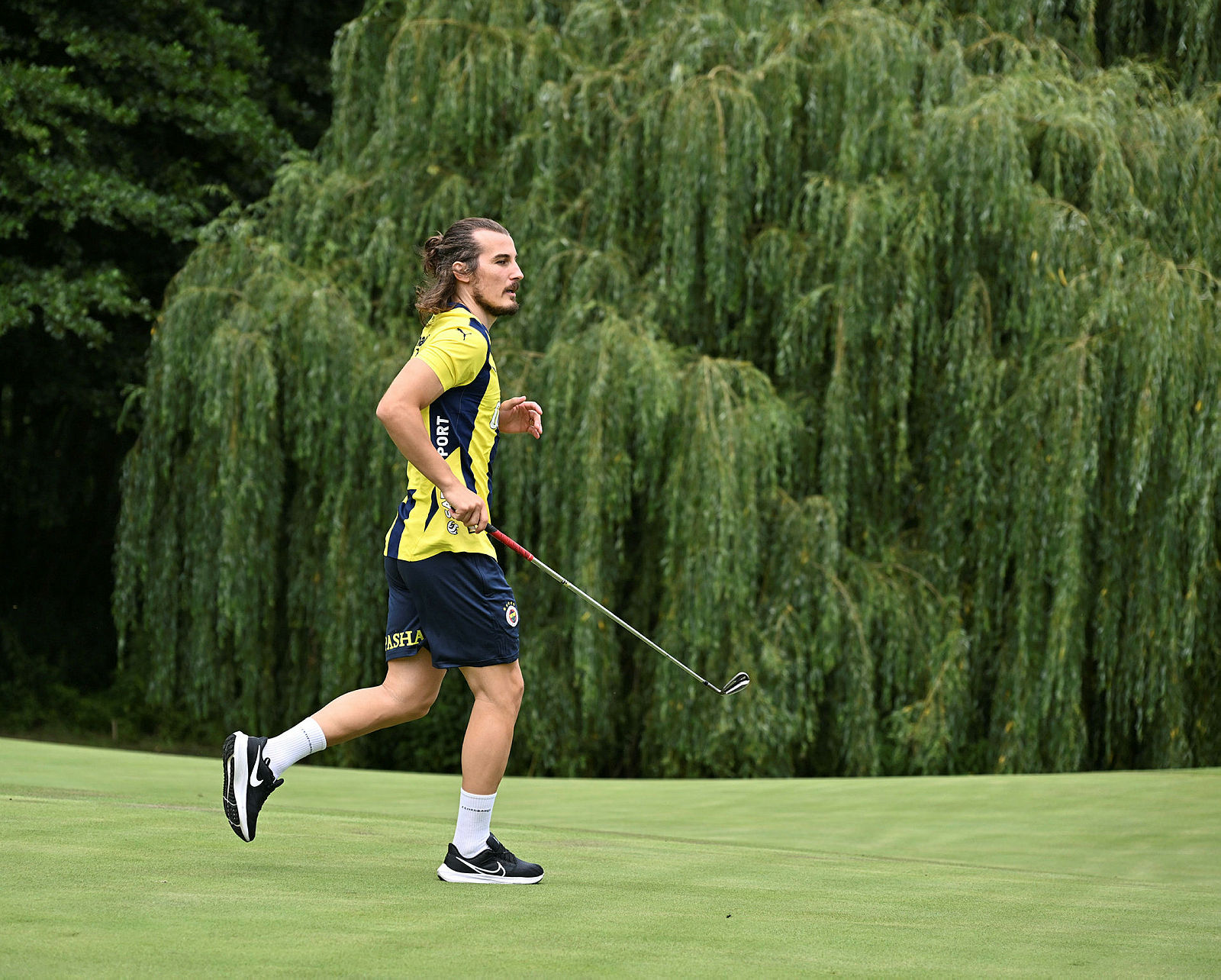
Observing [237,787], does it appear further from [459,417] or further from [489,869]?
[459,417]

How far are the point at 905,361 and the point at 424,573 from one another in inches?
249

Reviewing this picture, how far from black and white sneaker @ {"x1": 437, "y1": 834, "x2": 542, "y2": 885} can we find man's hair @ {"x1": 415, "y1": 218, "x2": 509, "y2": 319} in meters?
1.36

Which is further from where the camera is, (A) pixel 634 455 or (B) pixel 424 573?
(A) pixel 634 455

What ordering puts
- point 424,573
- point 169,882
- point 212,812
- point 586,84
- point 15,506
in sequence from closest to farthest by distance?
point 169,882 → point 424,573 → point 212,812 → point 586,84 → point 15,506

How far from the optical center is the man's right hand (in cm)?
344

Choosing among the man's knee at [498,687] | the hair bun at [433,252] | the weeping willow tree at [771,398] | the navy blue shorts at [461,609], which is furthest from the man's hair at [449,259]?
the weeping willow tree at [771,398]

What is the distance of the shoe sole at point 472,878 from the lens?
11.2 feet

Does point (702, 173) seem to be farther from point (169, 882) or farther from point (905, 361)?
point (169, 882)

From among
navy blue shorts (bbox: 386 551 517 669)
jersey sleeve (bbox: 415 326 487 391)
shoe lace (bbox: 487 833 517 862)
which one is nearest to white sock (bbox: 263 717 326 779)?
navy blue shorts (bbox: 386 551 517 669)

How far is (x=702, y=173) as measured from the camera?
966cm

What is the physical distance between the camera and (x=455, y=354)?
11.8 feet

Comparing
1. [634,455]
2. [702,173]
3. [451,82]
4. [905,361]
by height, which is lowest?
[634,455]

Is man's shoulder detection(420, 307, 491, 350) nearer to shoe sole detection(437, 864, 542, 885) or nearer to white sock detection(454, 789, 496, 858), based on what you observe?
white sock detection(454, 789, 496, 858)

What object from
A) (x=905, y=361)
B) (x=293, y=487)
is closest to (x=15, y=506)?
(x=293, y=487)
